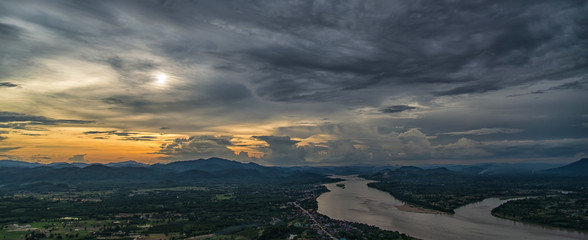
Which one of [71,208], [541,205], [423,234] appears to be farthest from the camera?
[71,208]

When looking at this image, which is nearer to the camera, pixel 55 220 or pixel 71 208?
pixel 55 220

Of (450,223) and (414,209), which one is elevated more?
(450,223)

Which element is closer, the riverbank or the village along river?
the village along river

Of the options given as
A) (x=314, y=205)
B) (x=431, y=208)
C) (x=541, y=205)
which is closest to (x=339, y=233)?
(x=314, y=205)

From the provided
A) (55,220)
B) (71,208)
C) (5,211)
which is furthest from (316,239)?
(5,211)

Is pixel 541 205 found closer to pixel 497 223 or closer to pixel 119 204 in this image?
pixel 497 223

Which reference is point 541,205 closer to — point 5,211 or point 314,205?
point 314,205

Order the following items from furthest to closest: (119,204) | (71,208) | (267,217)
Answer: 1. (119,204)
2. (71,208)
3. (267,217)

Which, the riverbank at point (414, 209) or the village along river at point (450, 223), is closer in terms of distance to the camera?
the village along river at point (450, 223)

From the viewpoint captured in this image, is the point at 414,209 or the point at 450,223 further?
the point at 414,209
